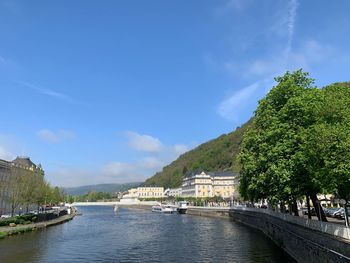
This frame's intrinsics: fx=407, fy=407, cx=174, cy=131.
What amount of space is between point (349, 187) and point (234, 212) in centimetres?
8223

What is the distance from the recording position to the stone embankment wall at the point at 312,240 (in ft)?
88.7

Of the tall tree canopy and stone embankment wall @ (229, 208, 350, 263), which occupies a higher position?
Result: the tall tree canopy

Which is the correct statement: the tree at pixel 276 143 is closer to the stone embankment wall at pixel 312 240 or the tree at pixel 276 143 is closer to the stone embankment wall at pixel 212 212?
the stone embankment wall at pixel 312 240

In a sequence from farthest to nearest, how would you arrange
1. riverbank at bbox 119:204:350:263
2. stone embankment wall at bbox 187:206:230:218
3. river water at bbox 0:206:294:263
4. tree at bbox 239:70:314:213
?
stone embankment wall at bbox 187:206:230:218 < river water at bbox 0:206:294:263 < tree at bbox 239:70:314:213 < riverbank at bbox 119:204:350:263

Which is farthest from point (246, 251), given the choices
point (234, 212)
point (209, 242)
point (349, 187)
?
point (234, 212)

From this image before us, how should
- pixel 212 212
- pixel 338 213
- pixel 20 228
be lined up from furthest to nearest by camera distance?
1. pixel 212 212
2. pixel 20 228
3. pixel 338 213

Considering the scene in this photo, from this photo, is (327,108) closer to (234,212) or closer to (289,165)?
(289,165)

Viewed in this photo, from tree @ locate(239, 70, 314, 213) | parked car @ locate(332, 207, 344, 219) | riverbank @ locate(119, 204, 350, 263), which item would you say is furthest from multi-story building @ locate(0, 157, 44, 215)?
parked car @ locate(332, 207, 344, 219)

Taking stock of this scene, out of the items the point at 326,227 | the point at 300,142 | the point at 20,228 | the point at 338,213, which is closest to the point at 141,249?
the point at 300,142

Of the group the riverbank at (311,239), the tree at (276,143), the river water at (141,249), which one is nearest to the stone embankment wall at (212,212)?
the riverbank at (311,239)

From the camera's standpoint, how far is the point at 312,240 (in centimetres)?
3391

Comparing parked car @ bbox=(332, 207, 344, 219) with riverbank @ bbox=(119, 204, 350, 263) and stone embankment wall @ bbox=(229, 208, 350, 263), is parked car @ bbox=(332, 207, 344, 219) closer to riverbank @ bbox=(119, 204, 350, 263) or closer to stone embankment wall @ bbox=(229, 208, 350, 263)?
riverbank @ bbox=(119, 204, 350, 263)

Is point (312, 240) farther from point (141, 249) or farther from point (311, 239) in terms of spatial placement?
point (141, 249)

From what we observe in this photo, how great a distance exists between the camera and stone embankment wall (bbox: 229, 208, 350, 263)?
27.0 metres
